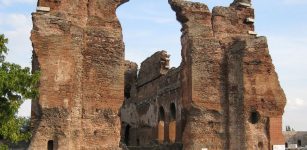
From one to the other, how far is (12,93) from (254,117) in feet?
23.4

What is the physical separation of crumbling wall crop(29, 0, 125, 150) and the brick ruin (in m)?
0.02

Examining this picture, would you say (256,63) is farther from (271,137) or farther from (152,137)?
(152,137)

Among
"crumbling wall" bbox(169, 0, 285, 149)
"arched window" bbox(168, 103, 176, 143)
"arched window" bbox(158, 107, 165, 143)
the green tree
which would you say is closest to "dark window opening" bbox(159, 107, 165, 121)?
"arched window" bbox(158, 107, 165, 143)

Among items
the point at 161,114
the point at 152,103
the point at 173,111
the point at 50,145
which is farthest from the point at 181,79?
the point at 152,103

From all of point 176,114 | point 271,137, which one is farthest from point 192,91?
point 176,114

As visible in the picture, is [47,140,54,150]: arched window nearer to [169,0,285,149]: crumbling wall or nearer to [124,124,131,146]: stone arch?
[169,0,285,149]: crumbling wall

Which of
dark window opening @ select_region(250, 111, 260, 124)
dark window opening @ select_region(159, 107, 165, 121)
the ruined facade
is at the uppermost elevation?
dark window opening @ select_region(159, 107, 165, 121)

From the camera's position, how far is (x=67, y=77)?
11.8 m

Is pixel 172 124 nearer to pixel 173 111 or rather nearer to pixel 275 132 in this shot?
pixel 173 111

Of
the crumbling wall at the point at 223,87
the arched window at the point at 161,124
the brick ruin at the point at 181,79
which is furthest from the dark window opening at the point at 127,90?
the crumbling wall at the point at 223,87

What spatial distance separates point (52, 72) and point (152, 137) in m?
8.75

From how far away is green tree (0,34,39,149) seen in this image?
9.02 metres

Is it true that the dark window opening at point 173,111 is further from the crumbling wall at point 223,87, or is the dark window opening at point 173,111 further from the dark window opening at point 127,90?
the crumbling wall at point 223,87

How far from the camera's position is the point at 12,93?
9.35 meters
